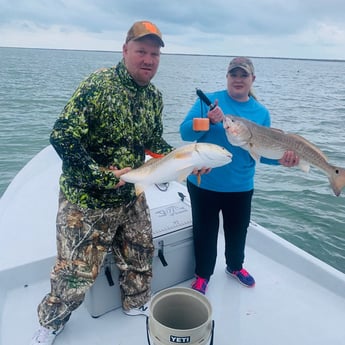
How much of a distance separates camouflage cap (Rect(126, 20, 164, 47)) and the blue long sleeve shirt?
0.84m

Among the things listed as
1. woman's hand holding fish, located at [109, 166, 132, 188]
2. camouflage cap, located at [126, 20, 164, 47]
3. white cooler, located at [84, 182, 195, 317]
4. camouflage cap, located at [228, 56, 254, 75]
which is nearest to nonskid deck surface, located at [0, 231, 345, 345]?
white cooler, located at [84, 182, 195, 317]

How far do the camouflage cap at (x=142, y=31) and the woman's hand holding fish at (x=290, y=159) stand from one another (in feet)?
4.80

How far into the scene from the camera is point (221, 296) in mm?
3451

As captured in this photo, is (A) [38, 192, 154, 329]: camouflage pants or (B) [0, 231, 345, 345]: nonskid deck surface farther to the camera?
(B) [0, 231, 345, 345]: nonskid deck surface

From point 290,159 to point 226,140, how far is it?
0.58 m

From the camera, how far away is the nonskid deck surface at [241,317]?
2895mm

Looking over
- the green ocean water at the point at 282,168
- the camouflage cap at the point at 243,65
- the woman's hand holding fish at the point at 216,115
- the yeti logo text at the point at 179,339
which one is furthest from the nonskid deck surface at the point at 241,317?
the green ocean water at the point at 282,168

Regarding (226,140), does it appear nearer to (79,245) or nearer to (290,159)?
(290,159)

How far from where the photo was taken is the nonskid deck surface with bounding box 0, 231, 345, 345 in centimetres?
289

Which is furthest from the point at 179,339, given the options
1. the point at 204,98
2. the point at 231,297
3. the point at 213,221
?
the point at 204,98

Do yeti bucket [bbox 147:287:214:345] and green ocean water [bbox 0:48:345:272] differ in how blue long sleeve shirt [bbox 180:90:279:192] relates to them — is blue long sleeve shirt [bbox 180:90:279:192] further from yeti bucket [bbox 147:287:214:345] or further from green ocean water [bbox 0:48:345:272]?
green ocean water [bbox 0:48:345:272]

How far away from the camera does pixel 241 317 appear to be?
3.17 m

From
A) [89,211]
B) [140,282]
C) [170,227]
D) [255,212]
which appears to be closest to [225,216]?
[170,227]

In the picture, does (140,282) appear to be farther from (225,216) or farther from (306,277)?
(306,277)
